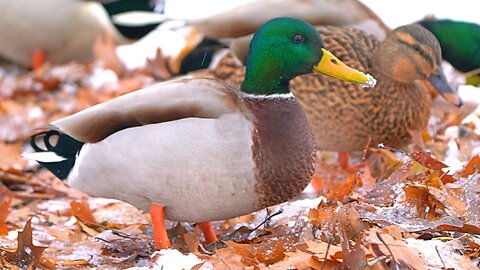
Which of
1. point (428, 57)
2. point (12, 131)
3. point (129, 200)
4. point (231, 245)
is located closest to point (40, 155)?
point (129, 200)

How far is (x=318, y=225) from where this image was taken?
3.59 m

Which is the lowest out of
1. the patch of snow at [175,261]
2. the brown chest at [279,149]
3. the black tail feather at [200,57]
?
the black tail feather at [200,57]

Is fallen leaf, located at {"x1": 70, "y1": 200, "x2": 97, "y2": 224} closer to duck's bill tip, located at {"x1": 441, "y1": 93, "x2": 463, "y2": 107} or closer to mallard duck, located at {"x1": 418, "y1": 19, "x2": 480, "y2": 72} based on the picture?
duck's bill tip, located at {"x1": 441, "y1": 93, "x2": 463, "y2": 107}

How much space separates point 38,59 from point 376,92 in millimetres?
4954

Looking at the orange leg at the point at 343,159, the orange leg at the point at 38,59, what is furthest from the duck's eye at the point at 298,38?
the orange leg at the point at 38,59

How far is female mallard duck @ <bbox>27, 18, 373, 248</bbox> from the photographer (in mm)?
3703

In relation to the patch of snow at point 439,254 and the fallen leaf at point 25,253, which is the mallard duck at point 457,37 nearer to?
the patch of snow at point 439,254

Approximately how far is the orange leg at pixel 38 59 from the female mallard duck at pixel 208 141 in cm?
530

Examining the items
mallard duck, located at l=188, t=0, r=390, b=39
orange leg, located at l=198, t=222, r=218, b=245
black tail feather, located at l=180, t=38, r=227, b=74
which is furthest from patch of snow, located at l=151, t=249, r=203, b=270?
black tail feather, located at l=180, t=38, r=227, b=74

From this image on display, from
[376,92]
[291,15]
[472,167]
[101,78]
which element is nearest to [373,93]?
[376,92]

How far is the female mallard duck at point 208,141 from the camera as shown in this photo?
3.70m

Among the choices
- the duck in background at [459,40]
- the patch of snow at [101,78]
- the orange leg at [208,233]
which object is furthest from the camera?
the patch of snow at [101,78]

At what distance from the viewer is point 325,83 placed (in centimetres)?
511

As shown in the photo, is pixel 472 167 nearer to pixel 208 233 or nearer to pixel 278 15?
pixel 208 233
